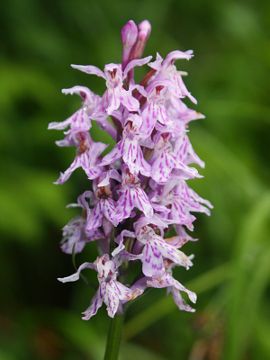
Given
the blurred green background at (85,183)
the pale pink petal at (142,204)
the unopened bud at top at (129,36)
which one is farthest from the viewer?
the blurred green background at (85,183)

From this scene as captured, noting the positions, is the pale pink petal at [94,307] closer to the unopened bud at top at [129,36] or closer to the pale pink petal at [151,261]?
the pale pink petal at [151,261]

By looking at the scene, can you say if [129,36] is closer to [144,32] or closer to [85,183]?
[144,32]

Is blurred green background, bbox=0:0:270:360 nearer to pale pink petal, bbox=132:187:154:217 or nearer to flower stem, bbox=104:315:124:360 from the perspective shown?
flower stem, bbox=104:315:124:360

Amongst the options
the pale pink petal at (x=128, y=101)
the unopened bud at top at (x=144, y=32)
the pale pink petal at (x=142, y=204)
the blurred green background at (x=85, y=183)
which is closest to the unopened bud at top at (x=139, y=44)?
the unopened bud at top at (x=144, y=32)

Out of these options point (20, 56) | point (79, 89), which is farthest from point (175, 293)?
point (20, 56)

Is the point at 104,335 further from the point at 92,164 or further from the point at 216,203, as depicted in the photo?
the point at 92,164

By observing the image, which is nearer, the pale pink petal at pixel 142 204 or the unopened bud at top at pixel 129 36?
the pale pink petal at pixel 142 204

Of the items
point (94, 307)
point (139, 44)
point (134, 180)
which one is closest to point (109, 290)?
point (94, 307)
